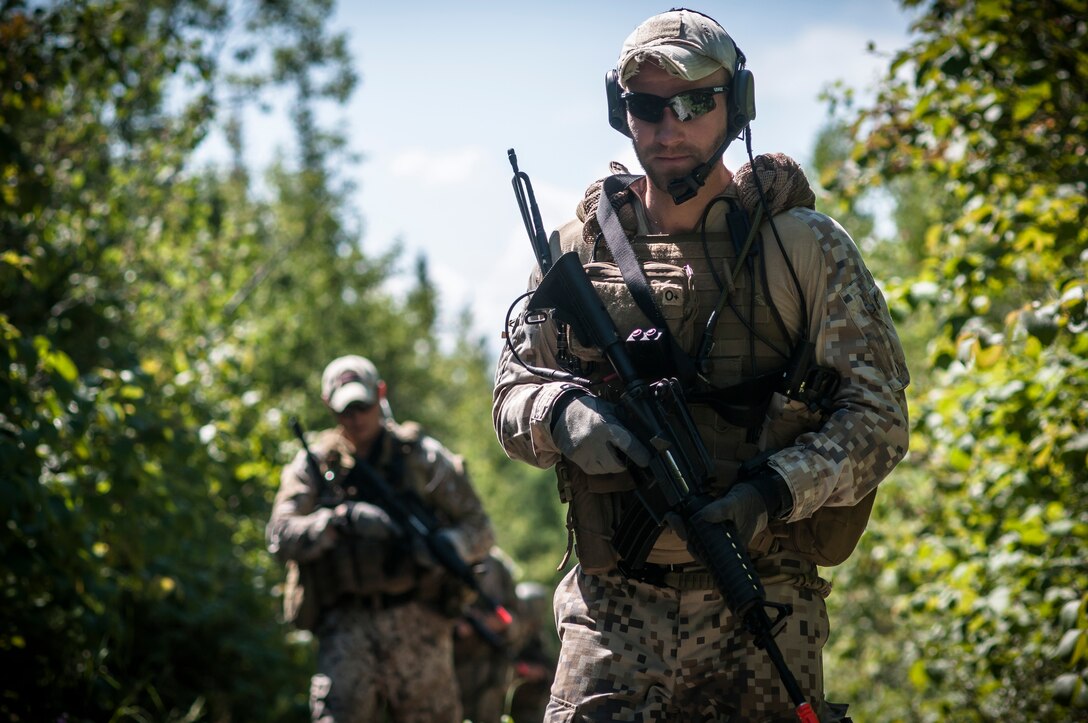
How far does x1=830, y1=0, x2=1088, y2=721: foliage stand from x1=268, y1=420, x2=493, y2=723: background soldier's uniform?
2.31 m

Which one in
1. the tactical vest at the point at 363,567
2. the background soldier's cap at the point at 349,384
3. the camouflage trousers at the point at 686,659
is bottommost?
the camouflage trousers at the point at 686,659

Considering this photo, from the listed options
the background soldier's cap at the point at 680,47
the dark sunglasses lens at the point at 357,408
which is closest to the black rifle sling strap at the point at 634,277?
the background soldier's cap at the point at 680,47

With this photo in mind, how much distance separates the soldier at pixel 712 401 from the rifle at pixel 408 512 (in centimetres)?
301

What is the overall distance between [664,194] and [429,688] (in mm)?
3621

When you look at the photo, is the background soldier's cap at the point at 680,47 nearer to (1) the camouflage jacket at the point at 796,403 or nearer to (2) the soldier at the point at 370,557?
(1) the camouflage jacket at the point at 796,403

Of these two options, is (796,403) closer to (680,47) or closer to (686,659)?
(686,659)

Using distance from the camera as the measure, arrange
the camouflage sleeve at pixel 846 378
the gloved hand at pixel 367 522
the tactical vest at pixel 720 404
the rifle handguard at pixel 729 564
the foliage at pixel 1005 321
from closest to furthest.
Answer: the rifle handguard at pixel 729 564
the camouflage sleeve at pixel 846 378
the tactical vest at pixel 720 404
the foliage at pixel 1005 321
the gloved hand at pixel 367 522

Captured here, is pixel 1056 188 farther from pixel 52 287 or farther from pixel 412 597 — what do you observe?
pixel 52 287

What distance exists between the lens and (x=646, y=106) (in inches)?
118

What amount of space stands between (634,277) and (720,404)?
1.23 ft

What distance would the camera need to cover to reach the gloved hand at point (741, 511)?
2.60 meters

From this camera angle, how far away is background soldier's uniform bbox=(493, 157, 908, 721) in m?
2.75

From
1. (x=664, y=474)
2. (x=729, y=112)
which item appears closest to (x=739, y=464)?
(x=664, y=474)

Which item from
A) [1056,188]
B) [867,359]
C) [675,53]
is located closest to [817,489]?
[867,359]
